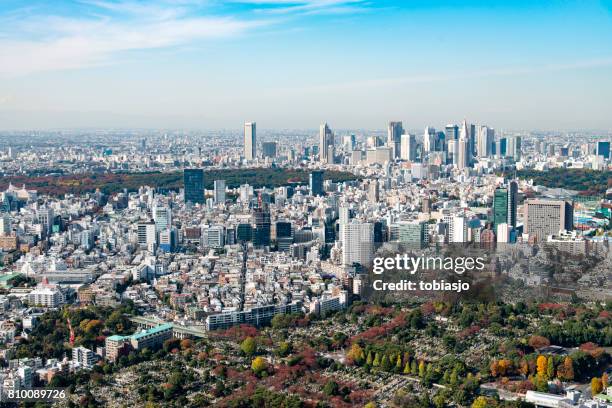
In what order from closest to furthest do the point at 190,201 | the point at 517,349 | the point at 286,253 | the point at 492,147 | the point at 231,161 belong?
the point at 517,349
the point at 286,253
the point at 190,201
the point at 231,161
the point at 492,147

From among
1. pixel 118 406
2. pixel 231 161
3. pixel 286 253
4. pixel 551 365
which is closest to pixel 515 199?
pixel 286 253

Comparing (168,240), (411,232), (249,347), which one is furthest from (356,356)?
(168,240)

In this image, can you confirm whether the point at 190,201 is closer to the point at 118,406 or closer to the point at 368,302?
the point at 368,302

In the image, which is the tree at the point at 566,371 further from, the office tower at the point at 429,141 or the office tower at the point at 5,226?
the office tower at the point at 429,141

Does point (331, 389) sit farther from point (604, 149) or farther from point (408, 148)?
point (408, 148)

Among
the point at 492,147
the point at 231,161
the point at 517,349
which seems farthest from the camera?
the point at 492,147

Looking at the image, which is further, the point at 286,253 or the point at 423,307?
the point at 286,253

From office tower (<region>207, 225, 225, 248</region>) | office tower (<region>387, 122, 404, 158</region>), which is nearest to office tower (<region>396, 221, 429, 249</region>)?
office tower (<region>207, 225, 225, 248</region>)
